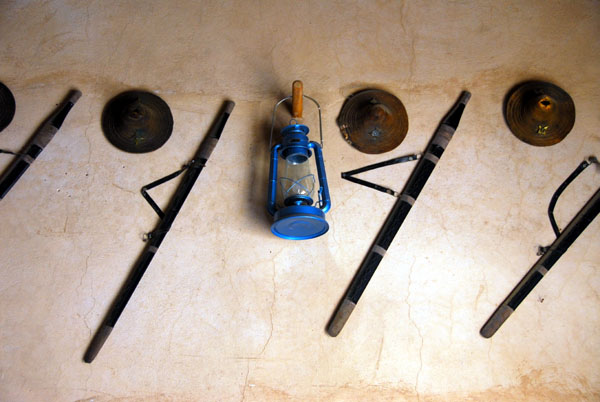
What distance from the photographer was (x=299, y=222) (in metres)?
2.15

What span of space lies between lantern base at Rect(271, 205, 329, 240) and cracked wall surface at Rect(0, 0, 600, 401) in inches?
12.4

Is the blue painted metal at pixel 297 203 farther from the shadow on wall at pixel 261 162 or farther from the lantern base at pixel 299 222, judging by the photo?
the shadow on wall at pixel 261 162

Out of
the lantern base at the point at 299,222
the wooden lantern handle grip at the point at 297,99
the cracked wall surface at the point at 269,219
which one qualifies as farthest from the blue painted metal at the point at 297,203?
the cracked wall surface at the point at 269,219

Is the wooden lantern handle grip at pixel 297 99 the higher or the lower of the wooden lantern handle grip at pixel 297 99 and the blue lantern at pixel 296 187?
the higher

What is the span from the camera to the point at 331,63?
261 centimetres

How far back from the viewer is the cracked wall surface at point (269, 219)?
2.38m

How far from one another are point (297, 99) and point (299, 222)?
667mm

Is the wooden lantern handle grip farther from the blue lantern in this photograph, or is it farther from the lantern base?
the lantern base

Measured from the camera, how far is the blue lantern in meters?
2.14

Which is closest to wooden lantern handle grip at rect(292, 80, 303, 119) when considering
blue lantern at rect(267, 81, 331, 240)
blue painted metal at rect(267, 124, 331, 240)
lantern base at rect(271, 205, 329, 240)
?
blue lantern at rect(267, 81, 331, 240)

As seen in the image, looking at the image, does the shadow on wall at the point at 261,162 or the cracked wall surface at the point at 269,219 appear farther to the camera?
the shadow on wall at the point at 261,162

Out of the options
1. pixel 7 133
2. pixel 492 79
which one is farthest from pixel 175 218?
pixel 492 79

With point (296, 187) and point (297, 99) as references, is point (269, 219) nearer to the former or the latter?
point (296, 187)

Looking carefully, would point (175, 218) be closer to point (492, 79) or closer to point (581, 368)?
point (492, 79)
